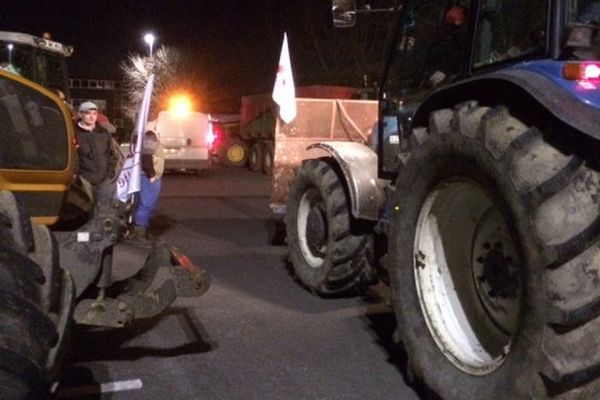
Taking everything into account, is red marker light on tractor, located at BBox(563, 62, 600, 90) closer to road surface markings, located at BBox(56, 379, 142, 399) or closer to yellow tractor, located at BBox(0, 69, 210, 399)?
yellow tractor, located at BBox(0, 69, 210, 399)

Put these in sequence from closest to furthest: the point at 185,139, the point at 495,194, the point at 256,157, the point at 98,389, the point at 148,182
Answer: the point at 495,194 → the point at 98,389 → the point at 148,182 → the point at 185,139 → the point at 256,157

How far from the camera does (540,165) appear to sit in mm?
3225

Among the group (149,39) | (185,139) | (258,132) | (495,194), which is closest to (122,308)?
(495,194)

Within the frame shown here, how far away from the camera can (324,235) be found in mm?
6898

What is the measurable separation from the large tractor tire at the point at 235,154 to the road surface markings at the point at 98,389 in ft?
72.0

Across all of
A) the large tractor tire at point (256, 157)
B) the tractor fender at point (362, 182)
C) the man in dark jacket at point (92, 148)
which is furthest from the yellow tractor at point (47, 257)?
the large tractor tire at point (256, 157)

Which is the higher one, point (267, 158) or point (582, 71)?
point (582, 71)

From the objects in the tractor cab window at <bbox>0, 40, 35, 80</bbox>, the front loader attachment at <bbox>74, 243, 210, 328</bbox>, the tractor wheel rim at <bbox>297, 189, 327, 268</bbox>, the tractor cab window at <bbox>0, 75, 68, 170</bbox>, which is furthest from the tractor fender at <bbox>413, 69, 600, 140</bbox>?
the tractor cab window at <bbox>0, 40, 35, 80</bbox>

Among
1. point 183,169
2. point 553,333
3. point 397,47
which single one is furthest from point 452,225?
point 183,169

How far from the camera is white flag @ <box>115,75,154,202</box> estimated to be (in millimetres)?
4758

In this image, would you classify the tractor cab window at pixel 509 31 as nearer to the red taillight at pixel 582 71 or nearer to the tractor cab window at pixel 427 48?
the tractor cab window at pixel 427 48

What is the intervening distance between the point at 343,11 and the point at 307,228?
92.4 inches

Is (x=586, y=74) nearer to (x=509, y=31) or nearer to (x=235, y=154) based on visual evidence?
(x=509, y=31)

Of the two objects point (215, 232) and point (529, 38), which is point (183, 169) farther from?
point (529, 38)
